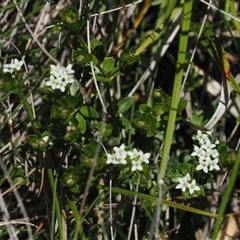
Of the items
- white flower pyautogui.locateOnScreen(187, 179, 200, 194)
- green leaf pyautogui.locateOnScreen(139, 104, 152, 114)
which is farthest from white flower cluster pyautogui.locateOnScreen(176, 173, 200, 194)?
green leaf pyautogui.locateOnScreen(139, 104, 152, 114)

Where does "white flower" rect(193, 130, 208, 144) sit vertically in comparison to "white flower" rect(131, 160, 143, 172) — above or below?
above

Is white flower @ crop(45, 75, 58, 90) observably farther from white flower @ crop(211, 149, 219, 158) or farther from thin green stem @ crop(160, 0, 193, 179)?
white flower @ crop(211, 149, 219, 158)

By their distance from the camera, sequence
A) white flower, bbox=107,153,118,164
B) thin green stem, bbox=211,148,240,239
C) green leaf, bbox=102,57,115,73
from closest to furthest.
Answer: thin green stem, bbox=211,148,240,239
white flower, bbox=107,153,118,164
green leaf, bbox=102,57,115,73

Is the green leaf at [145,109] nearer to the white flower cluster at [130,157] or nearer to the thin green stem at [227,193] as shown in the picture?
the white flower cluster at [130,157]

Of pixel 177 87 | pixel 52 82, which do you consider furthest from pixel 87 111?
pixel 177 87

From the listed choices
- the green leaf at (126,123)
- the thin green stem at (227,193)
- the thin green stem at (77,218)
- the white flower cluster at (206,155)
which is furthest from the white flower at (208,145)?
the thin green stem at (77,218)

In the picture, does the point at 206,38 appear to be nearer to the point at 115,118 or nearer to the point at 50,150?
the point at 115,118

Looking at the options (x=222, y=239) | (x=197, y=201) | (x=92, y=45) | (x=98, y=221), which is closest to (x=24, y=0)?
(x=92, y=45)

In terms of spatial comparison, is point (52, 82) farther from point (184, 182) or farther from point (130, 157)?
point (184, 182)
